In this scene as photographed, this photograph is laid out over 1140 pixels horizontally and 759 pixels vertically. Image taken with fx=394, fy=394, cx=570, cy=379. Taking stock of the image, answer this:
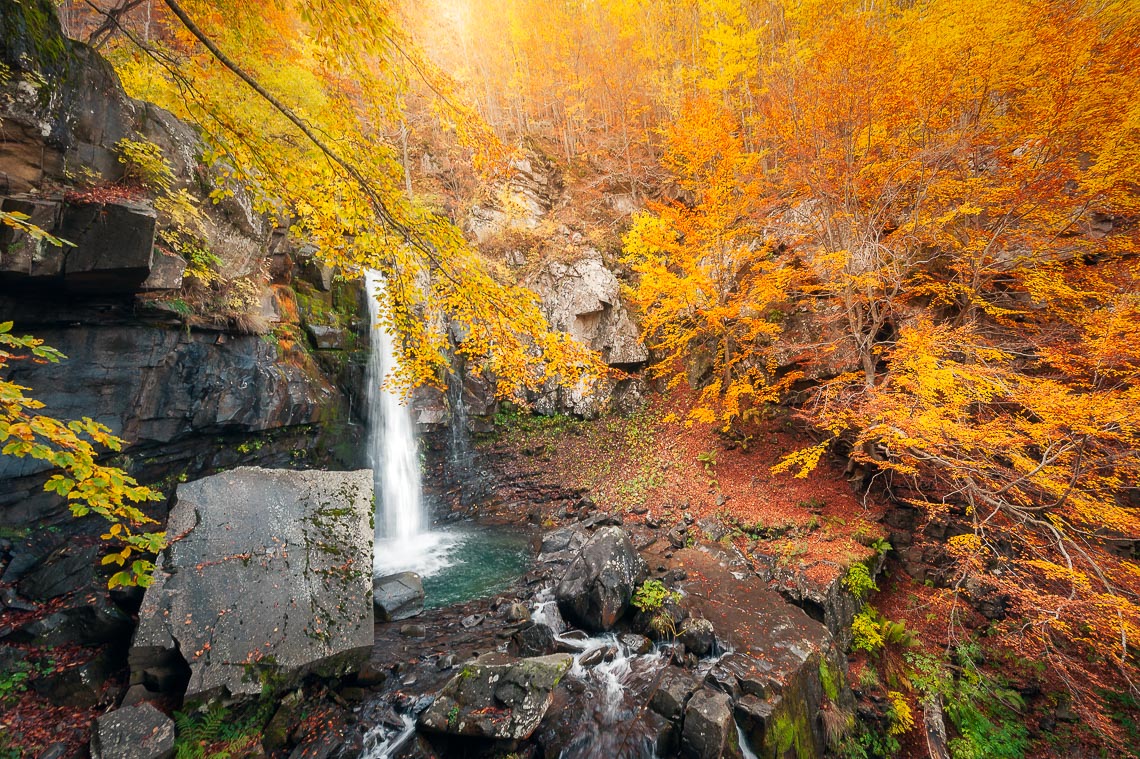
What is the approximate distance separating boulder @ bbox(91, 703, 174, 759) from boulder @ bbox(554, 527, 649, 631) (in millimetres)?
4543

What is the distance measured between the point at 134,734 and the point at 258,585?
1438mm

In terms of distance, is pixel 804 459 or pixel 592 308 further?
pixel 592 308

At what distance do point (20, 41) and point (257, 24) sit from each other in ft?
8.52

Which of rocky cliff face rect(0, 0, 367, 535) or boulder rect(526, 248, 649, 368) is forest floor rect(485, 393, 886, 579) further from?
rocky cliff face rect(0, 0, 367, 535)

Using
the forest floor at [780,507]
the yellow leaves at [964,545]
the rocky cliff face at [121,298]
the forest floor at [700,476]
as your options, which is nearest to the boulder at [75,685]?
the rocky cliff face at [121,298]

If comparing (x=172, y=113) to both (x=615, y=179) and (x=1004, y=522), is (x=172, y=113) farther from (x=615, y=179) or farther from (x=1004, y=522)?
(x=1004, y=522)

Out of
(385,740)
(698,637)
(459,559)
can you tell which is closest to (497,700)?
(385,740)

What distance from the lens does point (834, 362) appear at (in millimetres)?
9836

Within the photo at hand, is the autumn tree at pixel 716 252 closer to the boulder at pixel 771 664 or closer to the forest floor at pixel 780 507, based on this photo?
the forest floor at pixel 780 507

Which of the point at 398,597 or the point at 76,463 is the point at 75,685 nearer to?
the point at 398,597

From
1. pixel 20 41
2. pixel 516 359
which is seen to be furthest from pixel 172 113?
pixel 516 359

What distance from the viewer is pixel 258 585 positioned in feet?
15.9

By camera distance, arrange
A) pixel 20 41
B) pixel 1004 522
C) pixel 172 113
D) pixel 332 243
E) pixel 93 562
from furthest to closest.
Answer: pixel 1004 522 < pixel 172 113 < pixel 93 562 < pixel 20 41 < pixel 332 243

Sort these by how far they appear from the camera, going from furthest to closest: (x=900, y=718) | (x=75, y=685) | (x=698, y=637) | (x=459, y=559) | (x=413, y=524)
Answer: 1. (x=413, y=524)
2. (x=459, y=559)
3. (x=698, y=637)
4. (x=900, y=718)
5. (x=75, y=685)
